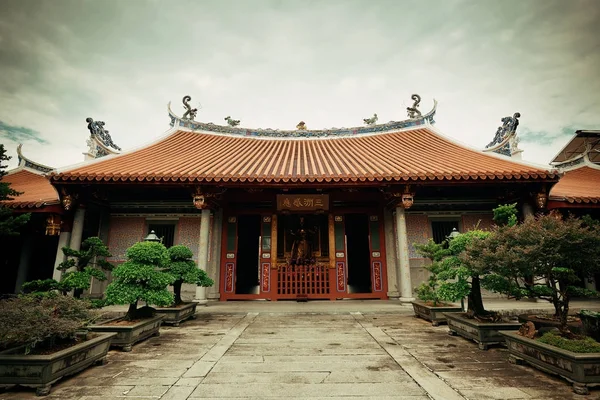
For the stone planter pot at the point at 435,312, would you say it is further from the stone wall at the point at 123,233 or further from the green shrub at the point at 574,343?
the stone wall at the point at 123,233

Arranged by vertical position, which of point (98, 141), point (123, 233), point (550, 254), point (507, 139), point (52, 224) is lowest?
point (550, 254)

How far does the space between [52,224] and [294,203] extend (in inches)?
228

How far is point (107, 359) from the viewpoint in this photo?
11.5 feet

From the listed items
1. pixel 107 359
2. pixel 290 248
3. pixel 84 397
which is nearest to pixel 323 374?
pixel 84 397

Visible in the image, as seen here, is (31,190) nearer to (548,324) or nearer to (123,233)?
(123,233)

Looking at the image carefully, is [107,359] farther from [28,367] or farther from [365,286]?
[365,286]

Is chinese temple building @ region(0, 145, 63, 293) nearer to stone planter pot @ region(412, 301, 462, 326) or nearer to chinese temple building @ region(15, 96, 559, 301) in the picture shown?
chinese temple building @ region(15, 96, 559, 301)

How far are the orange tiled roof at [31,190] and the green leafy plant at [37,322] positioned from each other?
354 cm

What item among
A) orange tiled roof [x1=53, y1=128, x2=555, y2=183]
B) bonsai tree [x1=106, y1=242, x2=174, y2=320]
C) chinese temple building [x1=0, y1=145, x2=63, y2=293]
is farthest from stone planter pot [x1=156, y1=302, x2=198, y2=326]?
chinese temple building [x1=0, y1=145, x2=63, y2=293]

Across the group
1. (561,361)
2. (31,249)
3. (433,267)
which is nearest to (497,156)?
(433,267)

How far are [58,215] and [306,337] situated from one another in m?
6.67

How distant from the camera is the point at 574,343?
2785 millimetres

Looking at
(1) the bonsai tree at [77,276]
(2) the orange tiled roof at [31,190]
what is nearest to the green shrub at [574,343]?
(1) the bonsai tree at [77,276]

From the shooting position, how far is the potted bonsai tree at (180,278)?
5301 mm
